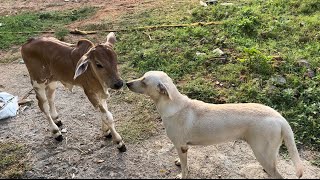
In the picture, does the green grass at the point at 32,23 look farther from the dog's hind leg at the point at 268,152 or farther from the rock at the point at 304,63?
the dog's hind leg at the point at 268,152

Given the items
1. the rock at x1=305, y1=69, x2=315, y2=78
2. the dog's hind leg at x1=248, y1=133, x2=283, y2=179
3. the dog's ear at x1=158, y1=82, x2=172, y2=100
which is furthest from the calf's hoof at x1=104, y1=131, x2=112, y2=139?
the rock at x1=305, y1=69, x2=315, y2=78

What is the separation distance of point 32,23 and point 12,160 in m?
7.06

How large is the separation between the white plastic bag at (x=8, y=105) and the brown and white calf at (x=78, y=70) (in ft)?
3.22

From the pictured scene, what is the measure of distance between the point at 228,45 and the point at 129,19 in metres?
3.90

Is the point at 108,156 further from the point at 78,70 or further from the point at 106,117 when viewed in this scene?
the point at 78,70

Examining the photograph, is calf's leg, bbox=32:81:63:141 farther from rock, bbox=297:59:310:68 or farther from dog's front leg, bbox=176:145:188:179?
rock, bbox=297:59:310:68

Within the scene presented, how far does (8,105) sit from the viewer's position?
7789 millimetres

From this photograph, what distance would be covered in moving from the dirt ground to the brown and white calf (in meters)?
0.28

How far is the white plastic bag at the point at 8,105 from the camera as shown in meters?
7.61

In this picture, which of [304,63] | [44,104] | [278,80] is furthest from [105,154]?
[304,63]

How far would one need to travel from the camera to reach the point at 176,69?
870 cm

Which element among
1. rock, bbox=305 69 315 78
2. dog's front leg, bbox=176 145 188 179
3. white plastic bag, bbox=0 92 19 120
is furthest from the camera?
rock, bbox=305 69 315 78

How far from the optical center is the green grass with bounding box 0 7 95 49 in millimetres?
11484

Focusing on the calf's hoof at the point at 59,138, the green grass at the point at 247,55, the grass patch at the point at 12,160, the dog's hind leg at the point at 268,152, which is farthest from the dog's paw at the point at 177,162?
the grass patch at the point at 12,160
